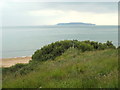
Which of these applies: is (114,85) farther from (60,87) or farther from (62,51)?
(62,51)

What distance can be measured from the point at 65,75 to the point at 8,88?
73.2 inches

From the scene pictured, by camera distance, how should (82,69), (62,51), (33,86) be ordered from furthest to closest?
(62,51), (82,69), (33,86)

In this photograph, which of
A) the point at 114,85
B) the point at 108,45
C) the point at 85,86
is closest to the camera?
the point at 114,85

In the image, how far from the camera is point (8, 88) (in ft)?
18.9

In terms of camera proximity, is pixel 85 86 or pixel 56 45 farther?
pixel 56 45

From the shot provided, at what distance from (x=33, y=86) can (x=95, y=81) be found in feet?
5.53

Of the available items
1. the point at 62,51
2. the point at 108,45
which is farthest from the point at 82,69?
the point at 108,45

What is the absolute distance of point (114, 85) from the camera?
15.0 ft

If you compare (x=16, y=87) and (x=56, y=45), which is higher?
(x=56, y=45)

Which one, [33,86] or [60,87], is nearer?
[60,87]

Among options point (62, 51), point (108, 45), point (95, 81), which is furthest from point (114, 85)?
point (108, 45)

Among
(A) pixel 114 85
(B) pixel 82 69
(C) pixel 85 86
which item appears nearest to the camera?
(A) pixel 114 85

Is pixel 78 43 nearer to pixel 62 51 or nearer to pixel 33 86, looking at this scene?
pixel 62 51

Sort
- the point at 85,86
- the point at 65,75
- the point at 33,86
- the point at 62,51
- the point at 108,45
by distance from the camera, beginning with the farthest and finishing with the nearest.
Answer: the point at 108,45 < the point at 62,51 < the point at 65,75 < the point at 33,86 < the point at 85,86
